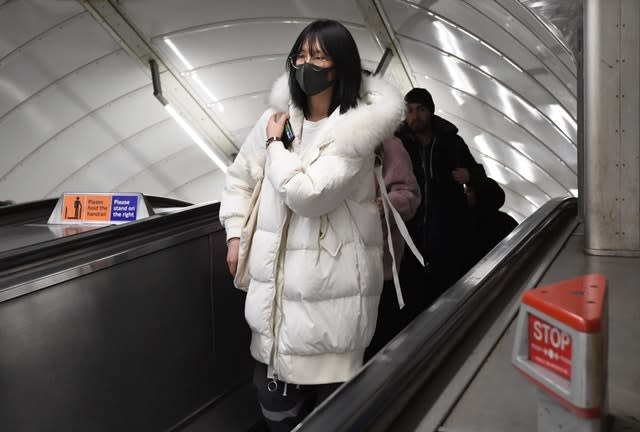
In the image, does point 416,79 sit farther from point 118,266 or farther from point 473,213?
point 118,266

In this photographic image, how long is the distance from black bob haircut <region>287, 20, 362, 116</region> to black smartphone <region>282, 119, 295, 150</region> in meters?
0.20

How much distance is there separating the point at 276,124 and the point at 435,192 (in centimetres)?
231

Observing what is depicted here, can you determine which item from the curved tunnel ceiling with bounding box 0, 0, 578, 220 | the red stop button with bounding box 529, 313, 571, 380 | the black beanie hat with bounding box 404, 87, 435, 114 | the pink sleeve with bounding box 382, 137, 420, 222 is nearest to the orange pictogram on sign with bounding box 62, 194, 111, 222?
the pink sleeve with bounding box 382, 137, 420, 222

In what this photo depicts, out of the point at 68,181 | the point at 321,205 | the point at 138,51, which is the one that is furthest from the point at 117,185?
the point at 321,205

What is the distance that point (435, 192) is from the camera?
4746mm

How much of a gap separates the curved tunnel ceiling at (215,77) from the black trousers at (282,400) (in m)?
6.90

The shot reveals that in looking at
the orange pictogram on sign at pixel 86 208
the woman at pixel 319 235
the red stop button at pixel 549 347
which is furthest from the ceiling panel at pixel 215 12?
the red stop button at pixel 549 347

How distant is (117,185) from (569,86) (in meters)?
11.5

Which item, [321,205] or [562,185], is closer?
[321,205]

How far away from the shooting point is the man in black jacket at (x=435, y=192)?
4703 mm

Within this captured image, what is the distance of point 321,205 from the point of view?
96.0 inches

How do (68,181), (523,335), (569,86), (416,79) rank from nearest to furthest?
(523,335) → (569,86) → (416,79) → (68,181)

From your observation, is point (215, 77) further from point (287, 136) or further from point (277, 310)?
point (277, 310)

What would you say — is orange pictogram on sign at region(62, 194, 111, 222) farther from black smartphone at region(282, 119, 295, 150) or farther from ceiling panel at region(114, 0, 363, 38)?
ceiling panel at region(114, 0, 363, 38)
